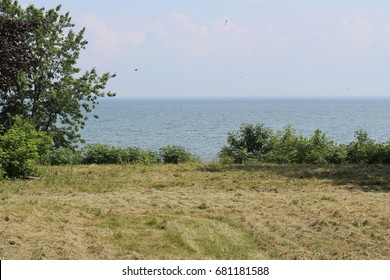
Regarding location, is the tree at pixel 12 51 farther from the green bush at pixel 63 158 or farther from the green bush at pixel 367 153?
the green bush at pixel 367 153

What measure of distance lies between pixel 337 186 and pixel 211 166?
4894mm

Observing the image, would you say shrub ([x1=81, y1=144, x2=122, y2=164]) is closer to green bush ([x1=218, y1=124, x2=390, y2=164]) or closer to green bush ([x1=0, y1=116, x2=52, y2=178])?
green bush ([x1=218, y1=124, x2=390, y2=164])

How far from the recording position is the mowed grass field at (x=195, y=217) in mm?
7520

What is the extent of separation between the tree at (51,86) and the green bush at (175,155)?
572 centimetres

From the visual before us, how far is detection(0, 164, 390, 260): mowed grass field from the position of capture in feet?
24.7

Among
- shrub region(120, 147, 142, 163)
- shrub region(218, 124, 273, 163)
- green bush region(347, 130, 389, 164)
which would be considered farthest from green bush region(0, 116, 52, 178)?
green bush region(347, 130, 389, 164)

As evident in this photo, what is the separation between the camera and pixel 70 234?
7.85m

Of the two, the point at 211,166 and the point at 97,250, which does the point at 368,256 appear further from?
the point at 211,166

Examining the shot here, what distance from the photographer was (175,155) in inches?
749

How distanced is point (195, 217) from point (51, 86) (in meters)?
15.2

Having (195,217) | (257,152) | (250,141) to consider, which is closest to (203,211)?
(195,217)

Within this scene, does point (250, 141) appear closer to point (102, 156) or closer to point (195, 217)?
point (102, 156)

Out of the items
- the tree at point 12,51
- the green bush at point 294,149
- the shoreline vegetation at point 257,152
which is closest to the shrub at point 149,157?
the shoreline vegetation at point 257,152
